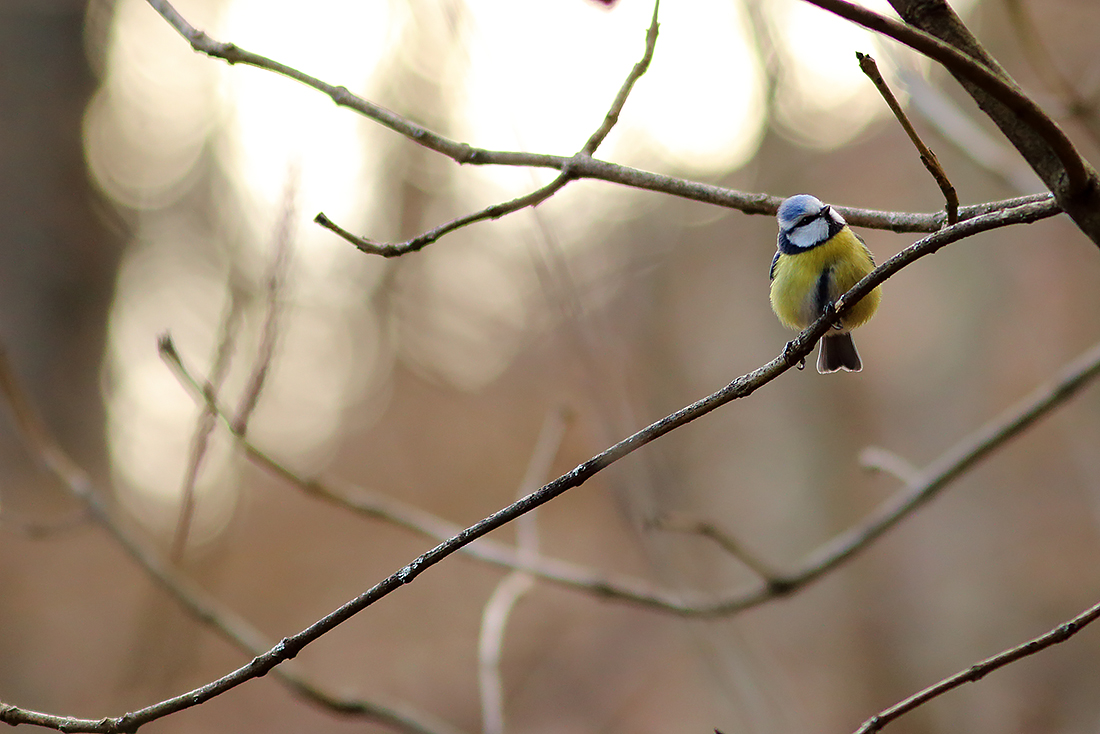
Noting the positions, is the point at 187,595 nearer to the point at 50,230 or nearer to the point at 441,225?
the point at 441,225

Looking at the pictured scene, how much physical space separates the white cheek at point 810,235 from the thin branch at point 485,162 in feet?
0.54

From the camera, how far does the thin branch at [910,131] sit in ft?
2.45

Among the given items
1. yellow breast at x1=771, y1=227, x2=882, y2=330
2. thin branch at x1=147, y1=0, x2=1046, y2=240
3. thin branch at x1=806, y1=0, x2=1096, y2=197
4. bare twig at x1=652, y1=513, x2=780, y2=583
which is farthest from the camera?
bare twig at x1=652, y1=513, x2=780, y2=583

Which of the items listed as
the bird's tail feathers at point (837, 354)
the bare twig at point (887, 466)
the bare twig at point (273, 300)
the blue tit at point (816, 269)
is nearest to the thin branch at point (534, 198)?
the blue tit at point (816, 269)

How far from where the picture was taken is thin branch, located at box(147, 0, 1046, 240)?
112cm

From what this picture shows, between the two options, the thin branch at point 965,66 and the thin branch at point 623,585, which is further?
the thin branch at point 623,585

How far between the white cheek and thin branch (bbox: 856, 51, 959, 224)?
0.51 m

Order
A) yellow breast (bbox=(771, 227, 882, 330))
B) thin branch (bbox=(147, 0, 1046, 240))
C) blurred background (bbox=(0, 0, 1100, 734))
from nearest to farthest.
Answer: thin branch (bbox=(147, 0, 1046, 240)), yellow breast (bbox=(771, 227, 882, 330)), blurred background (bbox=(0, 0, 1100, 734))

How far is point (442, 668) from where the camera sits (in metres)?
8.46

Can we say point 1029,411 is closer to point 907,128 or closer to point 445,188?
point 907,128

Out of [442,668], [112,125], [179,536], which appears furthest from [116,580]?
[179,536]

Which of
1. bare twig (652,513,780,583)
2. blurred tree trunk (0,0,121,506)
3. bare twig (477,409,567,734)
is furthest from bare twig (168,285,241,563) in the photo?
blurred tree trunk (0,0,121,506)

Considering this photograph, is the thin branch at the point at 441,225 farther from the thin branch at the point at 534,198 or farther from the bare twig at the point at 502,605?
the bare twig at the point at 502,605

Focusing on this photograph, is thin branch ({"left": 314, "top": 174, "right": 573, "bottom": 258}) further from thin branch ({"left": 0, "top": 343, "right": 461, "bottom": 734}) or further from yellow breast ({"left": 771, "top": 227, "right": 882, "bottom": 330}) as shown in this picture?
thin branch ({"left": 0, "top": 343, "right": 461, "bottom": 734})
